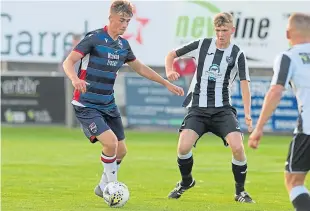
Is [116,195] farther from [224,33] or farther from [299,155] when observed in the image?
[299,155]

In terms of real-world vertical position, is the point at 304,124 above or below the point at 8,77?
above

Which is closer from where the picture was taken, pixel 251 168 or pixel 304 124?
pixel 304 124

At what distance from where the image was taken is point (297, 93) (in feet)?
27.1

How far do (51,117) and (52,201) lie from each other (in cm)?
1600

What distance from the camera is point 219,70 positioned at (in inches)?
449

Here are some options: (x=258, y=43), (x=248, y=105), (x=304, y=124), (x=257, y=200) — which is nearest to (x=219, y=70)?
(x=248, y=105)

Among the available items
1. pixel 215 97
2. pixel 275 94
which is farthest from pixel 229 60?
pixel 275 94

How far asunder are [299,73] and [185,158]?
355 centimetres

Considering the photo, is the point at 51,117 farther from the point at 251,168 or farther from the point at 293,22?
the point at 293,22

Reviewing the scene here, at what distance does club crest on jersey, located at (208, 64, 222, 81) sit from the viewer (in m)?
11.4

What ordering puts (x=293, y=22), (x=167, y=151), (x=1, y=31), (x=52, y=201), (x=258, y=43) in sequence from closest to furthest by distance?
(x=293, y=22)
(x=52, y=201)
(x=167, y=151)
(x=258, y=43)
(x=1, y=31)

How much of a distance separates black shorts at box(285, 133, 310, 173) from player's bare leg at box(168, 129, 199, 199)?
3148 millimetres

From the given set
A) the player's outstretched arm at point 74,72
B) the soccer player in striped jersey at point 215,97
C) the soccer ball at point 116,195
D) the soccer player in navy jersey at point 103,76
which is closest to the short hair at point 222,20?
the soccer player in striped jersey at point 215,97

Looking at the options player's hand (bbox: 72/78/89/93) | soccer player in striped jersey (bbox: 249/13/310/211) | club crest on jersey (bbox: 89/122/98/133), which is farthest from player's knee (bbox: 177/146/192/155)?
soccer player in striped jersey (bbox: 249/13/310/211)
